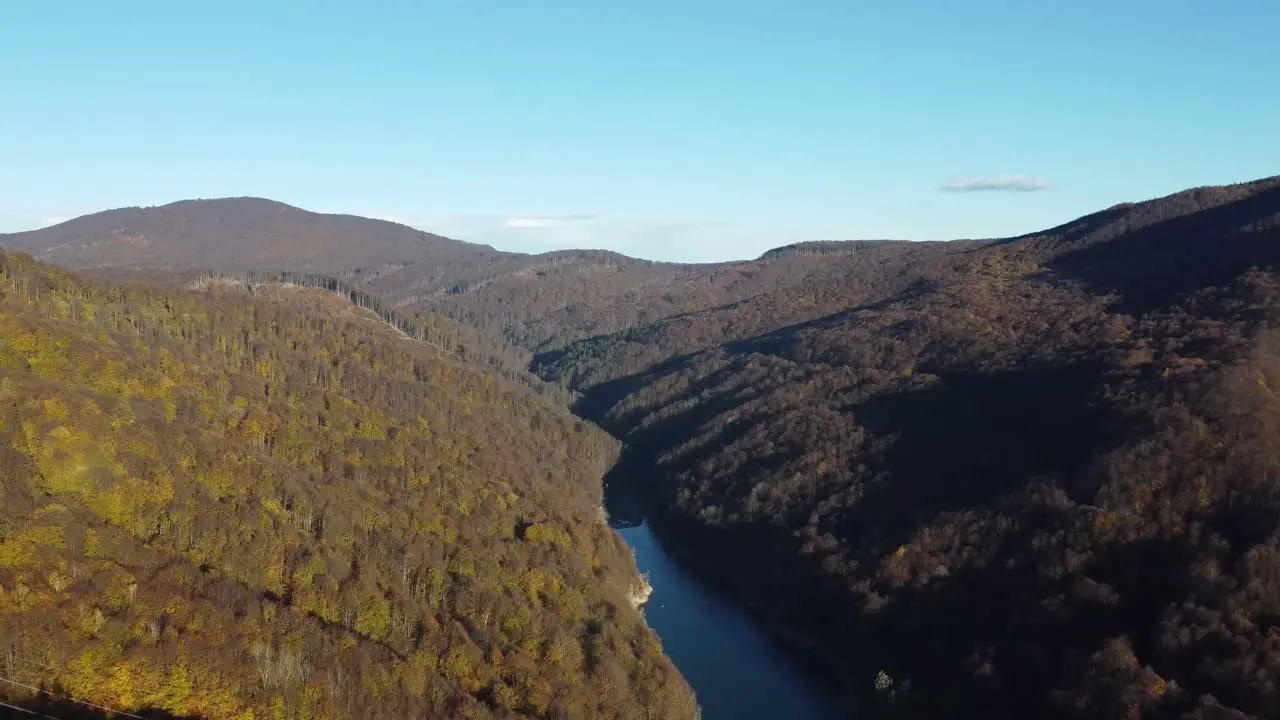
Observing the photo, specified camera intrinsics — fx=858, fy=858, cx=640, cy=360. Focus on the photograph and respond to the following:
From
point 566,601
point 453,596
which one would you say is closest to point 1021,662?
→ point 566,601

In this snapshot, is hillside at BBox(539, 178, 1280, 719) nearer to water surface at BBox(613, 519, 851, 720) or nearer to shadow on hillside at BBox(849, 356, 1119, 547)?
shadow on hillside at BBox(849, 356, 1119, 547)

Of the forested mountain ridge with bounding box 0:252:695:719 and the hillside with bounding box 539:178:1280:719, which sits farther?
the hillside with bounding box 539:178:1280:719

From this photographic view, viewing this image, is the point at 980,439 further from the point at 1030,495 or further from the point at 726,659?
the point at 726,659

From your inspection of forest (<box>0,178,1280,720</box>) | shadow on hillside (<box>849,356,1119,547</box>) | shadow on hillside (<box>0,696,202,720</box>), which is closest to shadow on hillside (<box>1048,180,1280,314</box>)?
forest (<box>0,178,1280,720</box>)

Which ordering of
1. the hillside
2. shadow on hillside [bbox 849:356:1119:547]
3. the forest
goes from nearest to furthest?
the forest, the hillside, shadow on hillside [bbox 849:356:1119:547]

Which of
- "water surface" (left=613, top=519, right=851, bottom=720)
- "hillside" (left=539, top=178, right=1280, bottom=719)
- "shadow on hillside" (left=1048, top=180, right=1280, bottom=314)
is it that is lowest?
"water surface" (left=613, top=519, right=851, bottom=720)

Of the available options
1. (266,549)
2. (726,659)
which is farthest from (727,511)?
(266,549)

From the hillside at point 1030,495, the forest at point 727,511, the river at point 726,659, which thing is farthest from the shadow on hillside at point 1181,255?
the river at point 726,659
